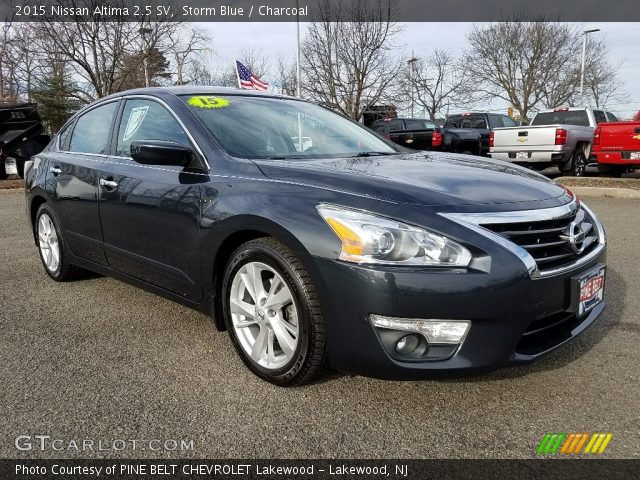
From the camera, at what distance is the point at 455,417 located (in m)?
2.46

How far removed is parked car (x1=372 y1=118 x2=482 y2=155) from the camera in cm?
1592

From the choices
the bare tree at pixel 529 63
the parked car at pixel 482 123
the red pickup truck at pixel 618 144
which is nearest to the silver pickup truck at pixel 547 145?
the red pickup truck at pixel 618 144

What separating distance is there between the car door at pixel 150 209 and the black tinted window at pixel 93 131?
184mm

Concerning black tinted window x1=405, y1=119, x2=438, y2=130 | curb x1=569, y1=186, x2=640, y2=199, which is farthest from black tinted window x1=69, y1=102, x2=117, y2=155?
black tinted window x1=405, y1=119, x2=438, y2=130

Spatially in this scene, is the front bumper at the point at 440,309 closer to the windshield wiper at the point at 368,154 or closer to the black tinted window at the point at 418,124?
the windshield wiper at the point at 368,154

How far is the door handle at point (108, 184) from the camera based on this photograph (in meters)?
3.63

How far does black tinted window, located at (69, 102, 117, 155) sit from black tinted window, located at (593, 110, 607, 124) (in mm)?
14038

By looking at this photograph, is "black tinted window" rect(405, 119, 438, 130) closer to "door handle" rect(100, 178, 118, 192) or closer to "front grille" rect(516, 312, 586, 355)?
"door handle" rect(100, 178, 118, 192)

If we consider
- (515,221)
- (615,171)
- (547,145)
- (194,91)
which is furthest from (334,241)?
(615,171)

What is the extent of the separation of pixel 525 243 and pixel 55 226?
3.74m

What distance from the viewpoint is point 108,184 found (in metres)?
3.68

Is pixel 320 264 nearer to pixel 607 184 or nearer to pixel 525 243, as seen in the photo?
pixel 525 243

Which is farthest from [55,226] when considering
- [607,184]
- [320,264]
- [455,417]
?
[607,184]

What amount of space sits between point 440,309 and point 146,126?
2.37 m
